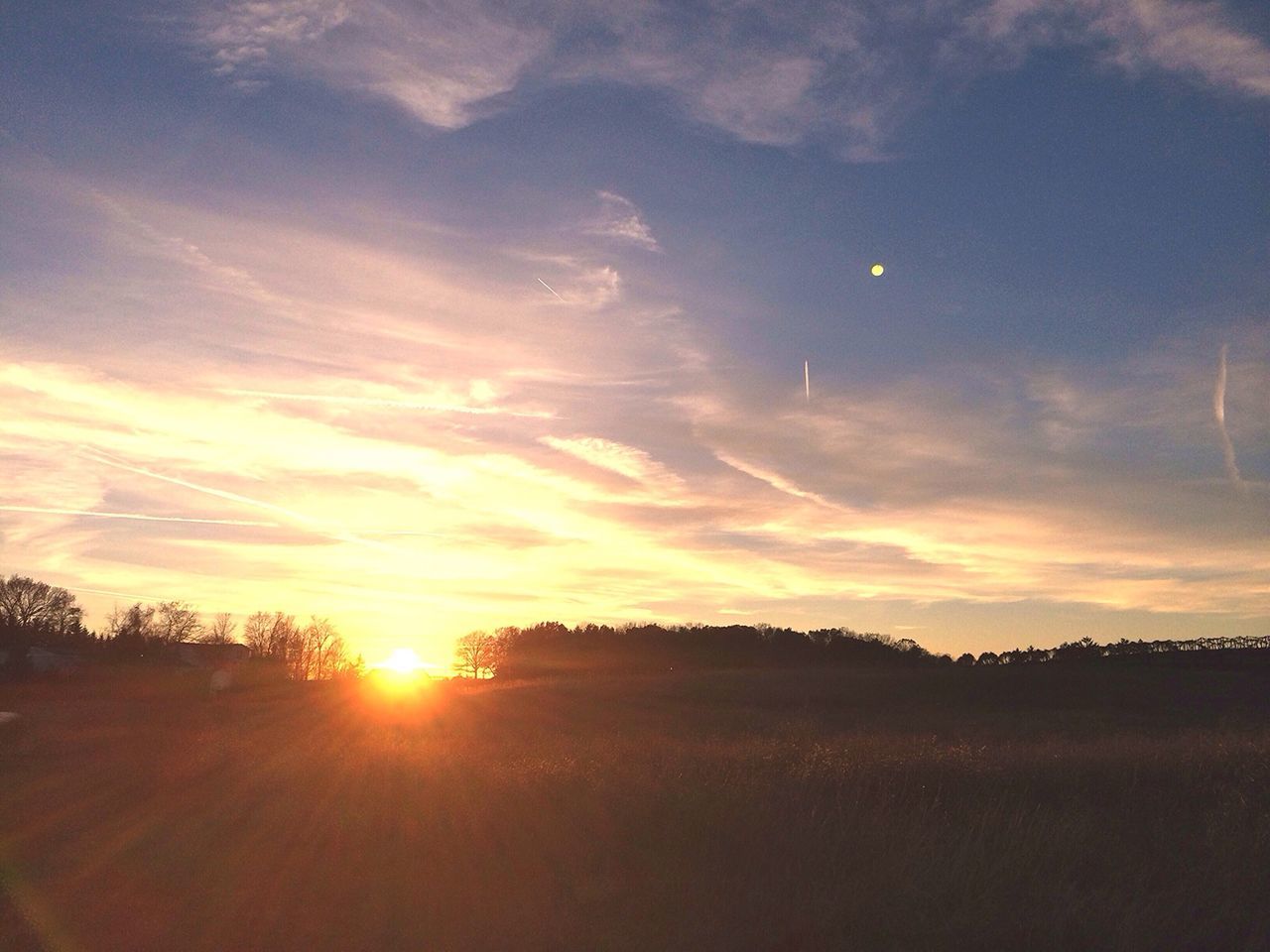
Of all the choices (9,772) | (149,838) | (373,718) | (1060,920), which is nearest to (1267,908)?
(1060,920)

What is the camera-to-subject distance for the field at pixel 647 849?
841cm

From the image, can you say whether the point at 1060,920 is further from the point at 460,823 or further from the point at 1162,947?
the point at 460,823

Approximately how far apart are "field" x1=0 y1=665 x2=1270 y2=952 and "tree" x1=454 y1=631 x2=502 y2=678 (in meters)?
90.4

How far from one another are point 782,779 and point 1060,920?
4.99m

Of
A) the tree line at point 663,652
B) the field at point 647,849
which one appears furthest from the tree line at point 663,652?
the field at point 647,849

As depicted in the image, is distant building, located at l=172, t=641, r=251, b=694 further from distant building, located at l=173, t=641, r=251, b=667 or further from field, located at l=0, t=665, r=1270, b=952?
field, located at l=0, t=665, r=1270, b=952

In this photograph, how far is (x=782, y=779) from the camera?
43.2ft

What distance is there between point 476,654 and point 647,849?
10930 centimetres

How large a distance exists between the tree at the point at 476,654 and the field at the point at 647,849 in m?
90.4

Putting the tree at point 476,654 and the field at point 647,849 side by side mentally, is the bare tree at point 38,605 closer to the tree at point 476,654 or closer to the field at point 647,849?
the tree at point 476,654

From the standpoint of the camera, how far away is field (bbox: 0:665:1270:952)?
8.41m

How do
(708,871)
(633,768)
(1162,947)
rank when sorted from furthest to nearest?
1. (633,768)
2. (708,871)
3. (1162,947)

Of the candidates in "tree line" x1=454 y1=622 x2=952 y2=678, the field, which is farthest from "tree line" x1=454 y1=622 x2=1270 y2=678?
the field

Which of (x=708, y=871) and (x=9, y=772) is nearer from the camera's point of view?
(x=708, y=871)
